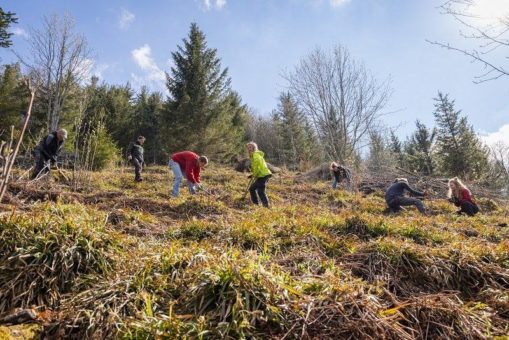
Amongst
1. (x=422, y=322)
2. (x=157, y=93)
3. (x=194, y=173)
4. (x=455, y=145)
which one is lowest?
(x=422, y=322)

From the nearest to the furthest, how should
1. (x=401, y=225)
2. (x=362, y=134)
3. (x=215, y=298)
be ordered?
(x=215, y=298) < (x=401, y=225) < (x=362, y=134)

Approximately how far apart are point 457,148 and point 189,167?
26.0 m

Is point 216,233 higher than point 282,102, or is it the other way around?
point 282,102

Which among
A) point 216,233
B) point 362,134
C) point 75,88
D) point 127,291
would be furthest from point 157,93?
point 127,291

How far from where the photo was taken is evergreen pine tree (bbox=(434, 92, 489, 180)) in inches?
1065

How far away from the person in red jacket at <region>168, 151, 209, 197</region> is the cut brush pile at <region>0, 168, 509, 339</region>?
13.9ft

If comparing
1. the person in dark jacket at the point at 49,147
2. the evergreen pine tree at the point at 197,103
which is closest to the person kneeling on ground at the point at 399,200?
the person in dark jacket at the point at 49,147

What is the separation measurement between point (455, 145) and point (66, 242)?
3151cm

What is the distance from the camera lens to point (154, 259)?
3.23 meters

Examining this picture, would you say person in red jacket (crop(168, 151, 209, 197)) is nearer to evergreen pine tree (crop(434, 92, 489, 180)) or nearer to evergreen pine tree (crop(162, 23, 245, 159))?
evergreen pine tree (crop(162, 23, 245, 159))

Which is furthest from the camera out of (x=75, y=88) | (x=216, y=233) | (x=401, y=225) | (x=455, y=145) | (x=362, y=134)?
(x=455, y=145)

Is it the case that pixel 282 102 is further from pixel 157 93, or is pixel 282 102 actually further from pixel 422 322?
pixel 422 322

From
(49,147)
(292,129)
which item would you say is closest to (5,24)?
(49,147)

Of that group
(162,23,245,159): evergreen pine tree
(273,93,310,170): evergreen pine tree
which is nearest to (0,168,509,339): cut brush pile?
(162,23,245,159): evergreen pine tree
